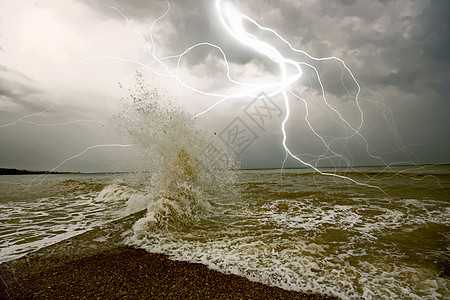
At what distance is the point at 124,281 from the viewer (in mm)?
3629

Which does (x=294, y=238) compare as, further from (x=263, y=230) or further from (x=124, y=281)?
(x=124, y=281)

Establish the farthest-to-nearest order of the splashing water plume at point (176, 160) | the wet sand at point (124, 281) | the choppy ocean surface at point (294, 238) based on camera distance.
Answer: the splashing water plume at point (176, 160) < the choppy ocean surface at point (294, 238) < the wet sand at point (124, 281)

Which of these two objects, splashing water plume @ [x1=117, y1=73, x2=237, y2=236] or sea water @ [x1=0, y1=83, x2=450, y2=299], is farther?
splashing water plume @ [x1=117, y1=73, x2=237, y2=236]

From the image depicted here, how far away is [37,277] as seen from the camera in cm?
383

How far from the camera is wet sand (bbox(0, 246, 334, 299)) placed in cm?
331

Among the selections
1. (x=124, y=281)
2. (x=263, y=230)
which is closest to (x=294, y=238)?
(x=263, y=230)

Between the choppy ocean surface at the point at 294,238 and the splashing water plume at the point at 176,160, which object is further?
the splashing water plume at the point at 176,160

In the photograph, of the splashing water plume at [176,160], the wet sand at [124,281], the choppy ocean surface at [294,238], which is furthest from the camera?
the splashing water plume at [176,160]

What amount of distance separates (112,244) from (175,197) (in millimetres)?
3047

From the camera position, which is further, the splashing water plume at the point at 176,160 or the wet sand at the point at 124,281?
the splashing water plume at the point at 176,160

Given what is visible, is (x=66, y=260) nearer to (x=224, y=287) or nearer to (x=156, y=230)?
(x=156, y=230)

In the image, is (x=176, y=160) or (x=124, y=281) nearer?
(x=124, y=281)

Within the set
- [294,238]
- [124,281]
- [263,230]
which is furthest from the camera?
[263,230]

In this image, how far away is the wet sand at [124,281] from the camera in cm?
331
